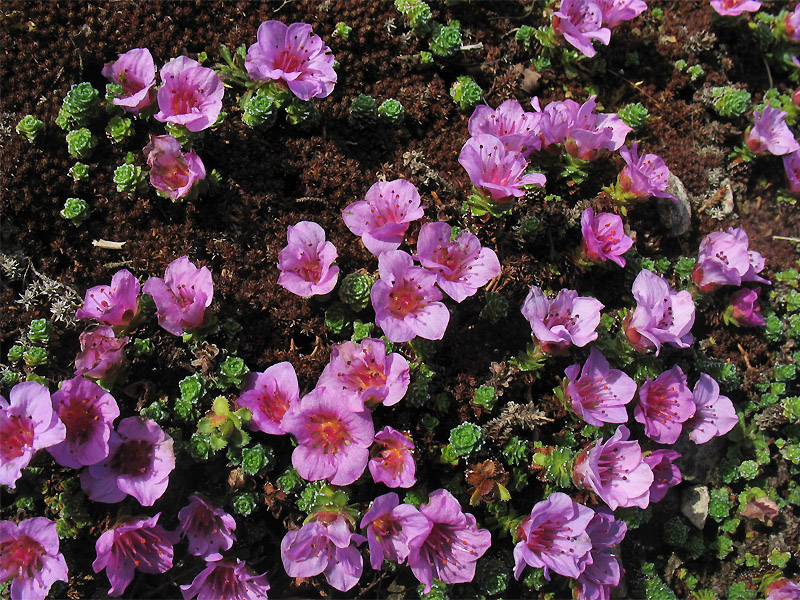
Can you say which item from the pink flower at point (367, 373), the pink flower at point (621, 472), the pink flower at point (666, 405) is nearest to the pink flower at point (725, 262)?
the pink flower at point (666, 405)

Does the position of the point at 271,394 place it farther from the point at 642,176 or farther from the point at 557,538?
the point at 642,176

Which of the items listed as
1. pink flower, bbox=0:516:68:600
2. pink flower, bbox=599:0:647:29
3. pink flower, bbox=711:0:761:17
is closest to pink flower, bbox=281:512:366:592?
pink flower, bbox=0:516:68:600

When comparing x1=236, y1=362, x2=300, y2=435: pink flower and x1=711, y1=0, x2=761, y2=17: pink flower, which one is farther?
x1=711, y1=0, x2=761, y2=17: pink flower

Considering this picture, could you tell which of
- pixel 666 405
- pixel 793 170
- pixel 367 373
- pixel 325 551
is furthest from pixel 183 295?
pixel 793 170

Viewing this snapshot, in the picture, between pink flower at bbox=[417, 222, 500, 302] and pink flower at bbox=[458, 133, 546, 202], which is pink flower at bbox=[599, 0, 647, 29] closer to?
pink flower at bbox=[458, 133, 546, 202]

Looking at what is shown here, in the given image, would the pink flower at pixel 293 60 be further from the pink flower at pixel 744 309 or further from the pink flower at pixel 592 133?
the pink flower at pixel 744 309
